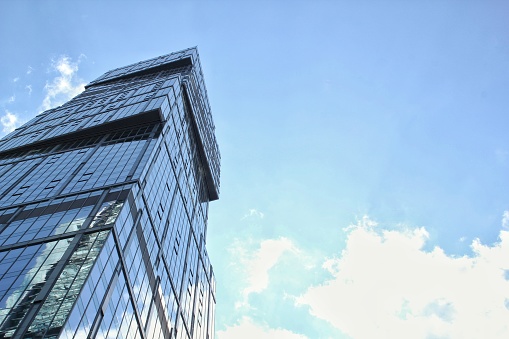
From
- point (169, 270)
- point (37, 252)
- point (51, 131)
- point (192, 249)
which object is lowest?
point (37, 252)

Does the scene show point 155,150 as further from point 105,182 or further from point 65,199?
point 65,199

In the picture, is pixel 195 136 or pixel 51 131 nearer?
pixel 51 131

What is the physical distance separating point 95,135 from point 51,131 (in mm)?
10584

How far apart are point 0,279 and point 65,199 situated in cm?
1387

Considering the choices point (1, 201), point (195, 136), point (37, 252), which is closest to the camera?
point (37, 252)

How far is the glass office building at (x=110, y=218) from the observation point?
31.2 meters

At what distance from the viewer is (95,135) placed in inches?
2694

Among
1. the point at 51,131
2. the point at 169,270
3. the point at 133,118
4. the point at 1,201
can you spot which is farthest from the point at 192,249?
the point at 51,131

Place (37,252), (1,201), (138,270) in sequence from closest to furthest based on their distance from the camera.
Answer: (37,252)
(138,270)
(1,201)

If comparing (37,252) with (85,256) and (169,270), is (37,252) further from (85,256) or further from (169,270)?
(169,270)

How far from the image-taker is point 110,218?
38.9 metres

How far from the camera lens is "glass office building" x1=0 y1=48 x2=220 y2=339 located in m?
31.2

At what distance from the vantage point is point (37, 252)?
35.4 metres

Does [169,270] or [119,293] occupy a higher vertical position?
[169,270]
